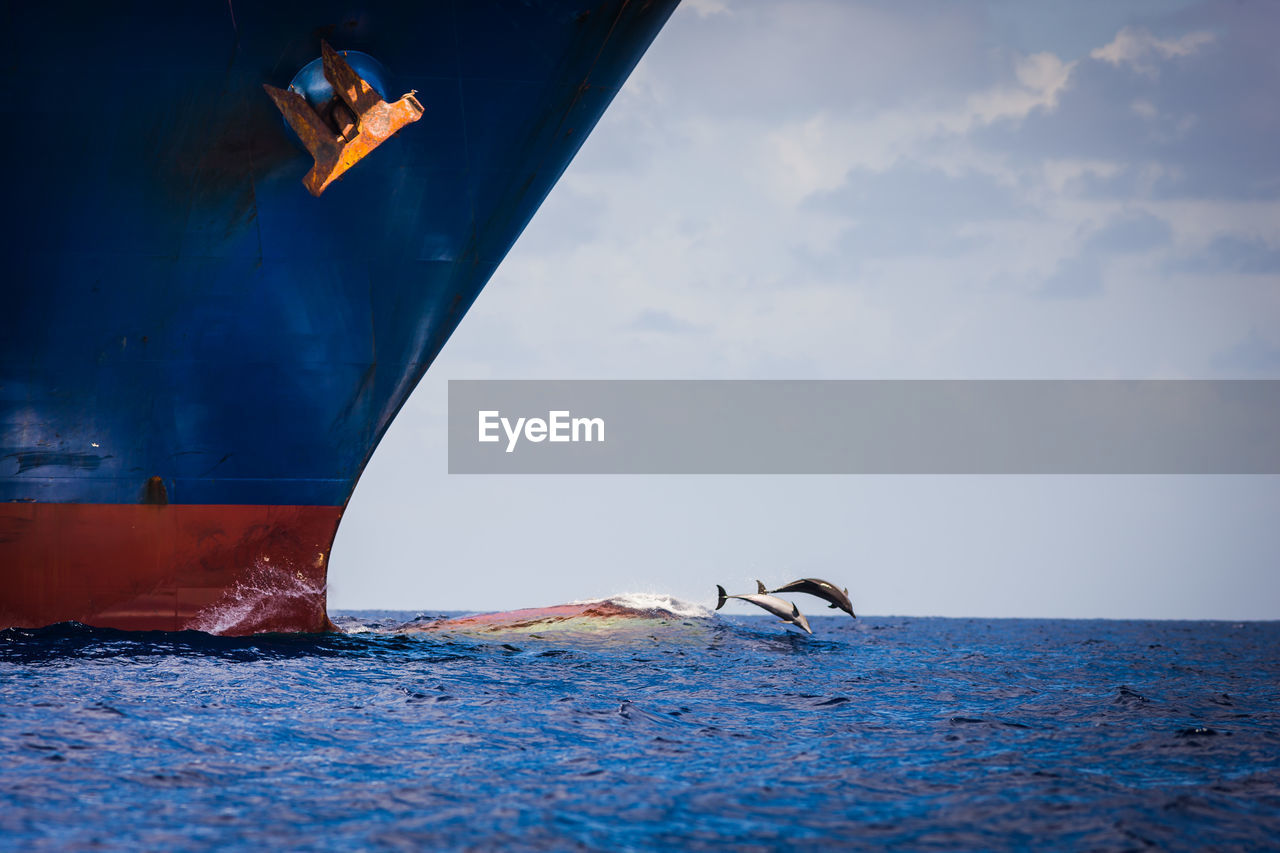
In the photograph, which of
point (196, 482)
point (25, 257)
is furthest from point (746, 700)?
point (25, 257)

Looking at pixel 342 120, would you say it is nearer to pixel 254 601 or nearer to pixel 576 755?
pixel 254 601

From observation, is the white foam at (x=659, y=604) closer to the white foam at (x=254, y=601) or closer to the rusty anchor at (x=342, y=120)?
the white foam at (x=254, y=601)

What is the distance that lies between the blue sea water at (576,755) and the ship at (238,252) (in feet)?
4.46

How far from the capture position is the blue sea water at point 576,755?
18.1ft

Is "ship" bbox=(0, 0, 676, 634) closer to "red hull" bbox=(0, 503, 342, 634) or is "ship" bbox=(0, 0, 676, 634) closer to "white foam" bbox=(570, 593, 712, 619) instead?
"red hull" bbox=(0, 503, 342, 634)

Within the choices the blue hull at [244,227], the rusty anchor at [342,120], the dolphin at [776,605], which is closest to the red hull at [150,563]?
the blue hull at [244,227]

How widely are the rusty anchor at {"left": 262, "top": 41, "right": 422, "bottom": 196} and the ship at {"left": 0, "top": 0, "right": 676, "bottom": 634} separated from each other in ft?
0.08

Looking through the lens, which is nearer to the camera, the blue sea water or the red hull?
the blue sea water

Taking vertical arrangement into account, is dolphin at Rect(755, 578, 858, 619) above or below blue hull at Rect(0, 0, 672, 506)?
below

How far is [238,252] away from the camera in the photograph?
39.0 ft

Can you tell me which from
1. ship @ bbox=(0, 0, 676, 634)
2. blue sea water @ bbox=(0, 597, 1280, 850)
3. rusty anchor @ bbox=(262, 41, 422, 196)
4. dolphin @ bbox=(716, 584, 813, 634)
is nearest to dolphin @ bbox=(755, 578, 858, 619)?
dolphin @ bbox=(716, 584, 813, 634)

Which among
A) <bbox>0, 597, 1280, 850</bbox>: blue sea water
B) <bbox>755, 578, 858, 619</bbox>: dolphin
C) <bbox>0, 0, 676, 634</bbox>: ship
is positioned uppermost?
<bbox>0, 0, 676, 634</bbox>: ship

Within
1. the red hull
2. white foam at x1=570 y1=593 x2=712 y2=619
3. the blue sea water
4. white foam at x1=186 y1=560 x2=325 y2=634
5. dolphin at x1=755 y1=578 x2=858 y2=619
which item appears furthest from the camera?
white foam at x1=570 y1=593 x2=712 y2=619

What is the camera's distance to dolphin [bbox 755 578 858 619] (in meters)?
17.6
